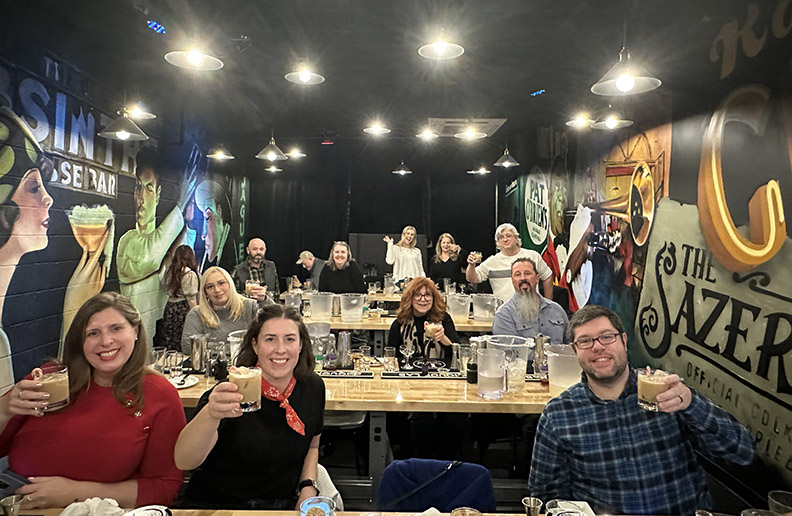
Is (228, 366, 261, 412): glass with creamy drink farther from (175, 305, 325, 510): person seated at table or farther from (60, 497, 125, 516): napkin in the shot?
(60, 497, 125, 516): napkin

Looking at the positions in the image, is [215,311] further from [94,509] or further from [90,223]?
[94,509]

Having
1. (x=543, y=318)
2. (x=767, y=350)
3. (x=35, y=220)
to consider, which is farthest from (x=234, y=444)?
(x=35, y=220)

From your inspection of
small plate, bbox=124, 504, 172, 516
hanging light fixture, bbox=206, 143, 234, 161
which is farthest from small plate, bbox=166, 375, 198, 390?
hanging light fixture, bbox=206, 143, 234, 161

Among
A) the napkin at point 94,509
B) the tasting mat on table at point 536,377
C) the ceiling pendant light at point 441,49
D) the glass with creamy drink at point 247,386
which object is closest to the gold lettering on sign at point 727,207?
the tasting mat on table at point 536,377

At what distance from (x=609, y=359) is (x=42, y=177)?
4490 mm

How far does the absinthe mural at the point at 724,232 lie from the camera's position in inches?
104

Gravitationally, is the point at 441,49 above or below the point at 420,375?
above

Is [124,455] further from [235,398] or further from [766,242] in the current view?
[766,242]

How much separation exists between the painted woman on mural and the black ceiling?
65cm

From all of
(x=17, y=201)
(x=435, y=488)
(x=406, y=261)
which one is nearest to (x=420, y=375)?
(x=435, y=488)

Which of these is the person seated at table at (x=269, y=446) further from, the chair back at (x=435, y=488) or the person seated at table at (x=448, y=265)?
the person seated at table at (x=448, y=265)

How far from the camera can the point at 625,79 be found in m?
3.23

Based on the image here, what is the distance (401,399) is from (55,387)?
1.71 meters

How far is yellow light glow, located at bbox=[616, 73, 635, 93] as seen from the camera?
320 centimetres
